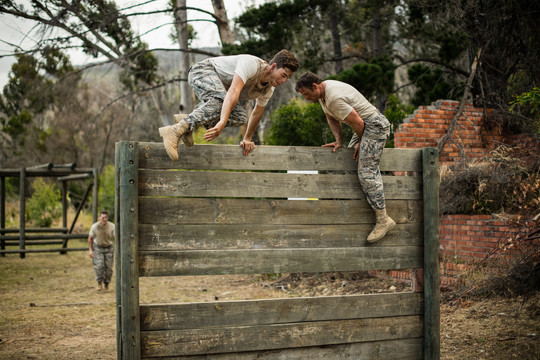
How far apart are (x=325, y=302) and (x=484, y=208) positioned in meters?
5.68

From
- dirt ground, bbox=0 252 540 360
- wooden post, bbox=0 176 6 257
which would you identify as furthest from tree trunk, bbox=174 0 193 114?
dirt ground, bbox=0 252 540 360

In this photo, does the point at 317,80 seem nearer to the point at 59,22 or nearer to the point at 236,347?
Result: the point at 236,347

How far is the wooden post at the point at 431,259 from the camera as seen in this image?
483cm

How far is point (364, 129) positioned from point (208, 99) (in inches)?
56.7

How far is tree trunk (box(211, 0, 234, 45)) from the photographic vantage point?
1864cm

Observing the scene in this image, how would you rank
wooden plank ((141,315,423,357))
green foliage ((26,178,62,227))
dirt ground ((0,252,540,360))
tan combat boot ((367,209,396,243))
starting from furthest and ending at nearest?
green foliage ((26,178,62,227))
dirt ground ((0,252,540,360))
tan combat boot ((367,209,396,243))
wooden plank ((141,315,423,357))

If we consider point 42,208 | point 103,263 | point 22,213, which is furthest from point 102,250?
point 42,208

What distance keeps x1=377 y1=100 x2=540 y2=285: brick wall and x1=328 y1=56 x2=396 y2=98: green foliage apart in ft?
4.47

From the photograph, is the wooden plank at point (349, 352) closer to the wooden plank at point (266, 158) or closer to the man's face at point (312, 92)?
the wooden plank at point (266, 158)

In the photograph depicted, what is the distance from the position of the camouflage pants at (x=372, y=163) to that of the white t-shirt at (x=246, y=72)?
1.02 meters

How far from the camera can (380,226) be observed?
15.3 feet

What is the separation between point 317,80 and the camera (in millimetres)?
4816

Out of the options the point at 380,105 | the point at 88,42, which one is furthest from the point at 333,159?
the point at 88,42

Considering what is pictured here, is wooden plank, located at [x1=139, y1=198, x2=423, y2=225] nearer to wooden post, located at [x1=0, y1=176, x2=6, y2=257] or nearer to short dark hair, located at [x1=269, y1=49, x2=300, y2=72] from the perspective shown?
short dark hair, located at [x1=269, y1=49, x2=300, y2=72]
